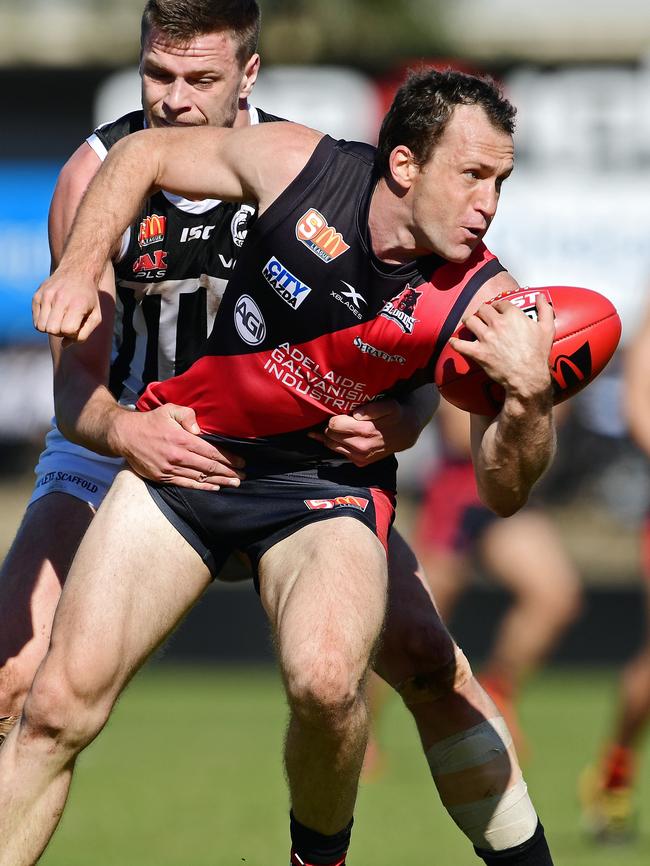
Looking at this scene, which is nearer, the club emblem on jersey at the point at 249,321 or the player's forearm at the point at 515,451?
the player's forearm at the point at 515,451

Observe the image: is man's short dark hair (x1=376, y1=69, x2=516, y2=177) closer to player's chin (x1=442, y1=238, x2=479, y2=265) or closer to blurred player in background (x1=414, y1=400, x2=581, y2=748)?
player's chin (x1=442, y1=238, x2=479, y2=265)

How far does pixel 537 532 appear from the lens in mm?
9281

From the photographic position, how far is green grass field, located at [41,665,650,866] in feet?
21.8

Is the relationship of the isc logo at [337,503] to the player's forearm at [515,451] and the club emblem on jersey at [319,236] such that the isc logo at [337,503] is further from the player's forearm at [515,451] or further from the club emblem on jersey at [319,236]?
the club emblem on jersey at [319,236]

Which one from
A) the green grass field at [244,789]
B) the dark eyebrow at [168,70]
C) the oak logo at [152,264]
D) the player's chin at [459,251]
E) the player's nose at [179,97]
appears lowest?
the green grass field at [244,789]

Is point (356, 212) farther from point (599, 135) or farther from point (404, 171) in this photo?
point (599, 135)

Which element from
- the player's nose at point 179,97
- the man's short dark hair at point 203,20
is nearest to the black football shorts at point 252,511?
the player's nose at point 179,97

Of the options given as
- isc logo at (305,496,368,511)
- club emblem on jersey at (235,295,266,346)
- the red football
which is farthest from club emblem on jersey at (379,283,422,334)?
isc logo at (305,496,368,511)

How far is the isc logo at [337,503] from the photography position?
456 centimetres

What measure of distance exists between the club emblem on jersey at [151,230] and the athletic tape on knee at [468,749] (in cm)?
188

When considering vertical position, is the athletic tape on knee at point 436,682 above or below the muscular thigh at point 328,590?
below

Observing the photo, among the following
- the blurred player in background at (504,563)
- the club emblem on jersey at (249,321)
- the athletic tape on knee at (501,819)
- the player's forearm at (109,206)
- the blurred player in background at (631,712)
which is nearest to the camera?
the player's forearm at (109,206)

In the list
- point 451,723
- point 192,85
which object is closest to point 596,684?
point 451,723

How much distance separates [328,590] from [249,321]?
2.93 ft
